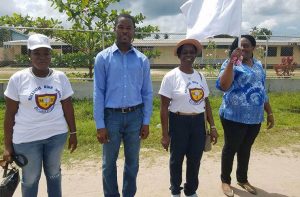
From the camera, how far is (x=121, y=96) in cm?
338

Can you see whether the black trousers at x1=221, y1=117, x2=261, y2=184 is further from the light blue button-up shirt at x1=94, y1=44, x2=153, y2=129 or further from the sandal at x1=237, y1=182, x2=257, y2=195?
the light blue button-up shirt at x1=94, y1=44, x2=153, y2=129

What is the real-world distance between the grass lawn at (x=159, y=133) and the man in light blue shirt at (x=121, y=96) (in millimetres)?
2021

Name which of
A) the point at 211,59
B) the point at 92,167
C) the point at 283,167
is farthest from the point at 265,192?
the point at 211,59

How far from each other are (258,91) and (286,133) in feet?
11.4

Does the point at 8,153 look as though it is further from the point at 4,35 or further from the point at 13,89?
the point at 4,35

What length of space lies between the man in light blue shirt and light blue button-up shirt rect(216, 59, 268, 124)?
35.1 inches

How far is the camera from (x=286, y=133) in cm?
699

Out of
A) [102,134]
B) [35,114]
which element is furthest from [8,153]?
[102,134]

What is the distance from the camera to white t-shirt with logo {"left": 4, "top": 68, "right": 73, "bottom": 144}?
302 cm

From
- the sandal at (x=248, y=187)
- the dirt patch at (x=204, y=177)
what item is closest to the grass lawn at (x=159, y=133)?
the dirt patch at (x=204, y=177)

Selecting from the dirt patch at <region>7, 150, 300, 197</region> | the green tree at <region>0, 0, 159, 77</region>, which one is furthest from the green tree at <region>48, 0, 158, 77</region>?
the dirt patch at <region>7, 150, 300, 197</region>

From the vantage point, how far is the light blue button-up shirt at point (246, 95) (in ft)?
12.6

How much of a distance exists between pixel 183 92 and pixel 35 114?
1.40 metres

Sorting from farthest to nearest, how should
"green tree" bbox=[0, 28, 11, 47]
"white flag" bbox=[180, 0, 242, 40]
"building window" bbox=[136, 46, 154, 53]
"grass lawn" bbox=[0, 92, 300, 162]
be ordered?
1. "building window" bbox=[136, 46, 154, 53]
2. "green tree" bbox=[0, 28, 11, 47]
3. "grass lawn" bbox=[0, 92, 300, 162]
4. "white flag" bbox=[180, 0, 242, 40]
